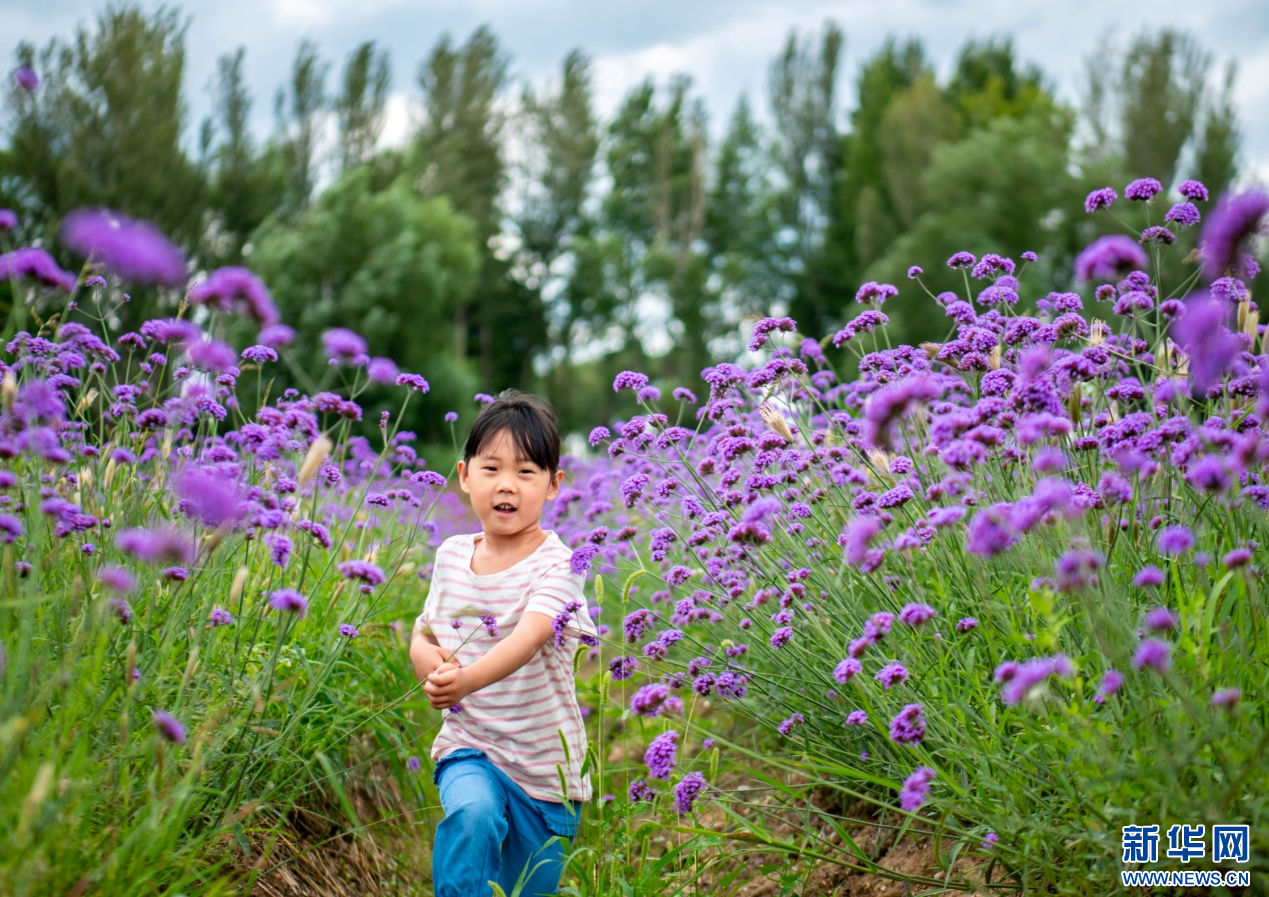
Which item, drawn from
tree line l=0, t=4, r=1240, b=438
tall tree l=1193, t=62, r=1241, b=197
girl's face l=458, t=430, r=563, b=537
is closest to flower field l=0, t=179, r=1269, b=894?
girl's face l=458, t=430, r=563, b=537

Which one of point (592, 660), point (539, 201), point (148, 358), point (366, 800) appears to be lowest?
point (366, 800)

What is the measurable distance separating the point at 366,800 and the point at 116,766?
1.64 metres

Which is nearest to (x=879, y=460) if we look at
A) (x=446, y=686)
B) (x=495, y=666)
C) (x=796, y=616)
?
(x=796, y=616)

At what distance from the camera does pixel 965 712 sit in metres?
2.45

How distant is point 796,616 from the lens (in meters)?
3.12

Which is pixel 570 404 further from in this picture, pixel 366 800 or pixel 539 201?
pixel 366 800

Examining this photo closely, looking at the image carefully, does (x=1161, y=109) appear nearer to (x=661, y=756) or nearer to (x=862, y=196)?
(x=862, y=196)

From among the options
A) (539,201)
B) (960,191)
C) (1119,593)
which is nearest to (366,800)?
(1119,593)

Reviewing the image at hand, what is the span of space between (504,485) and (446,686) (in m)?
0.68

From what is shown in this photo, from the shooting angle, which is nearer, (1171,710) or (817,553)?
(1171,710)

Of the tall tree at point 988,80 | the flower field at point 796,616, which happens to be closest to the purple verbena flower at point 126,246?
the flower field at point 796,616

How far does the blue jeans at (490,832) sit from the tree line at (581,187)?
57.7 ft

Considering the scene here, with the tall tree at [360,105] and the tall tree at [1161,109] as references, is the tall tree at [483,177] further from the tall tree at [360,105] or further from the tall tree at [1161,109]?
the tall tree at [1161,109]

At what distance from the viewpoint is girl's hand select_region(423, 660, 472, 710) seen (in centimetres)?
282
